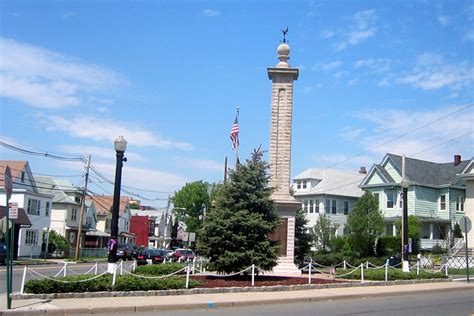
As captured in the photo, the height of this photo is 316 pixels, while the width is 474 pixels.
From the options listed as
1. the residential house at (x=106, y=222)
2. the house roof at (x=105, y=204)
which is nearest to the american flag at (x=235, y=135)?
the residential house at (x=106, y=222)

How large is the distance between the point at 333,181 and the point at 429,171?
11351 mm

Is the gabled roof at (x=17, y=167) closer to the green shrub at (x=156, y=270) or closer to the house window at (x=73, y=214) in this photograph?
the house window at (x=73, y=214)

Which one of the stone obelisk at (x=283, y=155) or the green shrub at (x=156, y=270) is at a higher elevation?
the stone obelisk at (x=283, y=155)

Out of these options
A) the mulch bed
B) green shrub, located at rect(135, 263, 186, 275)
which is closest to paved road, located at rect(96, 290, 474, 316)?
the mulch bed

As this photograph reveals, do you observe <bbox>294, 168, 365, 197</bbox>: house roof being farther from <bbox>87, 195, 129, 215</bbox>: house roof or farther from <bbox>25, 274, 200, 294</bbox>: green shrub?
<bbox>25, 274, 200, 294</bbox>: green shrub

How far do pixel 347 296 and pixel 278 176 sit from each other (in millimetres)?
9415

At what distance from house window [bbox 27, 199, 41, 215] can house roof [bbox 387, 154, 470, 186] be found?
3635cm

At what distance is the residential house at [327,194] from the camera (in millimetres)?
61469

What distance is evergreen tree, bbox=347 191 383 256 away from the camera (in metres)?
44.7

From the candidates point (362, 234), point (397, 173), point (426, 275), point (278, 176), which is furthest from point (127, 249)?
point (426, 275)

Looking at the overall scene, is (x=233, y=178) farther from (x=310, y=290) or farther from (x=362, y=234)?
(x=362, y=234)

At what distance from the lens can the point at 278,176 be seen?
27250mm

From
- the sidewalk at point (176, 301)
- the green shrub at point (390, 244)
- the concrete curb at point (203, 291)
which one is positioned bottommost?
the sidewalk at point (176, 301)

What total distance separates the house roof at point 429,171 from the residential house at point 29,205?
36.3 m
